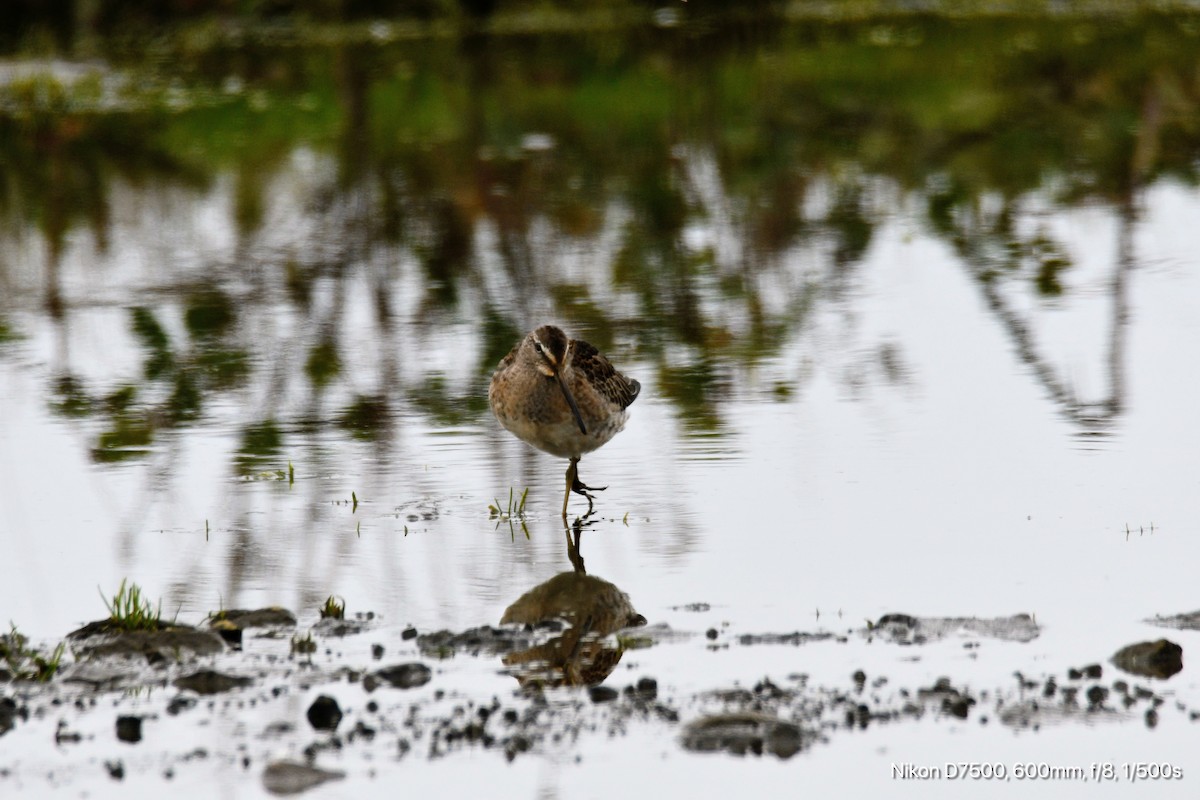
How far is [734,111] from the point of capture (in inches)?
739

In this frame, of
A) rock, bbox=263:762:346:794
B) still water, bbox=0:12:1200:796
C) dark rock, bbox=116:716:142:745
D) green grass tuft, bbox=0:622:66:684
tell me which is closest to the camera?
rock, bbox=263:762:346:794

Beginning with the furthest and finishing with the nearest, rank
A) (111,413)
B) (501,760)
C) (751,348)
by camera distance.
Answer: (751,348) → (111,413) → (501,760)

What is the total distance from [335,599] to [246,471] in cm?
187

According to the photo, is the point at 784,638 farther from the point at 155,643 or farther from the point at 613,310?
the point at 613,310

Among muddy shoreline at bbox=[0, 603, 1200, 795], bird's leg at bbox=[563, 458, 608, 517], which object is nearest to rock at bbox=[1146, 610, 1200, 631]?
muddy shoreline at bbox=[0, 603, 1200, 795]

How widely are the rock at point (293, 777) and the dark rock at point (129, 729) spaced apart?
44cm

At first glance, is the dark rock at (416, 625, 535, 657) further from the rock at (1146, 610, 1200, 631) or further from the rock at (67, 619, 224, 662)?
the rock at (1146, 610, 1200, 631)

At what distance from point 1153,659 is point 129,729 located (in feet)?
9.10

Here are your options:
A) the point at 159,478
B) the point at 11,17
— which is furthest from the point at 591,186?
the point at 11,17

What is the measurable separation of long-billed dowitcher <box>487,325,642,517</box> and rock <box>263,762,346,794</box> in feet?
8.80

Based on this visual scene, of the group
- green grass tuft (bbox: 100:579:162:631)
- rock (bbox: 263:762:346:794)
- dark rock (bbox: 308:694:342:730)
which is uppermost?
green grass tuft (bbox: 100:579:162:631)

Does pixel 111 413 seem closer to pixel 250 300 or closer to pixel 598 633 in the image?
pixel 250 300

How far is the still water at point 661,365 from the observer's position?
19.4ft

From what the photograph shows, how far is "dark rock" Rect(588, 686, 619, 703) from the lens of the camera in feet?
16.2
